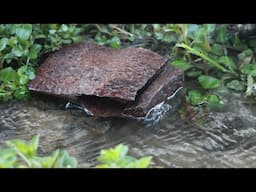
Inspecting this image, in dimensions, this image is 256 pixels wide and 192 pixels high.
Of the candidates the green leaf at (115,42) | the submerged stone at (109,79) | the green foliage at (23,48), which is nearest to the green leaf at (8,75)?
the green foliage at (23,48)

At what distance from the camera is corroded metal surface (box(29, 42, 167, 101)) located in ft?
7.98

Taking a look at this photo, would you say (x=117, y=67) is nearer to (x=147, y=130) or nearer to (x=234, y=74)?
(x=147, y=130)

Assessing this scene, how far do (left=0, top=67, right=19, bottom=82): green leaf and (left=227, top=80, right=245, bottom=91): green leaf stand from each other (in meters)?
→ 1.17

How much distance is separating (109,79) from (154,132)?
369 millimetres

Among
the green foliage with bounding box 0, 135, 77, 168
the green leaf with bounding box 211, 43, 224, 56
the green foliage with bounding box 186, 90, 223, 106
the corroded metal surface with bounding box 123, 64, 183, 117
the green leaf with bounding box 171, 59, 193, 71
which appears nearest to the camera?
the green foliage with bounding box 0, 135, 77, 168

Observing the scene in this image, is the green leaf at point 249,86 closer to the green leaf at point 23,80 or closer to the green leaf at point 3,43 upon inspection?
the green leaf at point 23,80

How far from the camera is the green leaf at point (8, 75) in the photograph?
2625 mm

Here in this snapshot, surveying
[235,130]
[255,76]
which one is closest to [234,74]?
[255,76]

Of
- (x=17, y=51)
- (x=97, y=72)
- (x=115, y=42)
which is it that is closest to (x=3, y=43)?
(x=17, y=51)

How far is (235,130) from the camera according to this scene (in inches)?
91.0

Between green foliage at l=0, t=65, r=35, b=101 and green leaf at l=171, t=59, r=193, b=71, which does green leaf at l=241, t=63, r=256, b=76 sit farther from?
green foliage at l=0, t=65, r=35, b=101

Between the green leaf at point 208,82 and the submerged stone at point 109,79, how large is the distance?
12 cm

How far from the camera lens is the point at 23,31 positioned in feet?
8.89

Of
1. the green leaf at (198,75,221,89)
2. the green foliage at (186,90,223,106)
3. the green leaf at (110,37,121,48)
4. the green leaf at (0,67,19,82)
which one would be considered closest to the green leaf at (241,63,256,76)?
the green leaf at (198,75,221,89)
